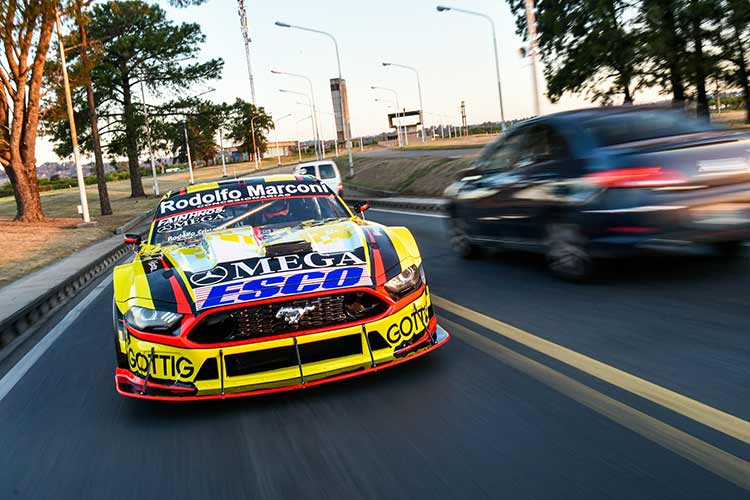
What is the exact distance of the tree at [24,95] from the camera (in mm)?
25578

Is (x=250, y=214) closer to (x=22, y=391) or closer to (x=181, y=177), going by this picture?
(x=22, y=391)

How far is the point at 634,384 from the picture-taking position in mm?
4129

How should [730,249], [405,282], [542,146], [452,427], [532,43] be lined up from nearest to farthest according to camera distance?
[452,427], [405,282], [730,249], [542,146], [532,43]

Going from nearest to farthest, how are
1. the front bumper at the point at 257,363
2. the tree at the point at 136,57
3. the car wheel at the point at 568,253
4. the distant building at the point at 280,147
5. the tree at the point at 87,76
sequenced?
1. the front bumper at the point at 257,363
2. the car wheel at the point at 568,253
3. the tree at the point at 87,76
4. the tree at the point at 136,57
5. the distant building at the point at 280,147

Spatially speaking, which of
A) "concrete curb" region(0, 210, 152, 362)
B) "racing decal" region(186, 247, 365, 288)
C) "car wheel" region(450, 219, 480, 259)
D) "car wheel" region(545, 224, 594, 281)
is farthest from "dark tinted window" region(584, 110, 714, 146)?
"concrete curb" region(0, 210, 152, 362)

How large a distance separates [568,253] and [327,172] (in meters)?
18.9

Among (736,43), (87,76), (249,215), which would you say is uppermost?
(87,76)

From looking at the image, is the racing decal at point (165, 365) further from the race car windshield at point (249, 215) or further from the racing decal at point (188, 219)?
the racing decal at point (188, 219)

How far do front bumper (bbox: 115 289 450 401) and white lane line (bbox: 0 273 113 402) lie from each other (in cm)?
167

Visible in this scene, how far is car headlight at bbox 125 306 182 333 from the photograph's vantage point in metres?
4.30

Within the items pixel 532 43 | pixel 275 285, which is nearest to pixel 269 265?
pixel 275 285

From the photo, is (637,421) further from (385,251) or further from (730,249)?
(730,249)

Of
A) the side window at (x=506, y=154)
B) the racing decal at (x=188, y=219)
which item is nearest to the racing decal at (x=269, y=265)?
the racing decal at (x=188, y=219)

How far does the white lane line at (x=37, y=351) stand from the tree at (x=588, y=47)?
24.8m
